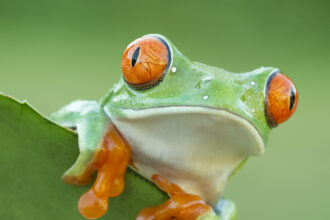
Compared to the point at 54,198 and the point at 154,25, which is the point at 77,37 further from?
the point at 54,198

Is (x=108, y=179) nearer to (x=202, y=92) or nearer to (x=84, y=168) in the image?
(x=84, y=168)

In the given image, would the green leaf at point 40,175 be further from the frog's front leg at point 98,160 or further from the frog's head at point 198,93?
the frog's head at point 198,93

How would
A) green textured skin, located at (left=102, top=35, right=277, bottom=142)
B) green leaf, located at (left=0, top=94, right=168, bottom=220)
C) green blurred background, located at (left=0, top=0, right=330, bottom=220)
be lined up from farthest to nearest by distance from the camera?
green blurred background, located at (left=0, top=0, right=330, bottom=220) → green textured skin, located at (left=102, top=35, right=277, bottom=142) → green leaf, located at (left=0, top=94, right=168, bottom=220)

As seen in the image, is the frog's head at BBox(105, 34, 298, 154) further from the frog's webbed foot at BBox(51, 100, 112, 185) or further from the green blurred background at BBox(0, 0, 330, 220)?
the green blurred background at BBox(0, 0, 330, 220)

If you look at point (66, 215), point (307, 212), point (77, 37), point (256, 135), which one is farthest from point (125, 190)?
point (77, 37)

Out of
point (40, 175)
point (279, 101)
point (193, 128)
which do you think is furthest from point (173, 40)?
point (40, 175)

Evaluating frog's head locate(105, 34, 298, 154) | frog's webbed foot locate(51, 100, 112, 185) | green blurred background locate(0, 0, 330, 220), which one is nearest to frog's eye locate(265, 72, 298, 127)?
frog's head locate(105, 34, 298, 154)

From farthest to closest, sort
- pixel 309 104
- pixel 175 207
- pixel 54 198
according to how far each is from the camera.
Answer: pixel 309 104, pixel 175 207, pixel 54 198
